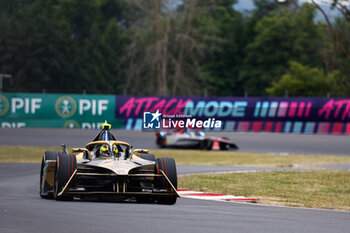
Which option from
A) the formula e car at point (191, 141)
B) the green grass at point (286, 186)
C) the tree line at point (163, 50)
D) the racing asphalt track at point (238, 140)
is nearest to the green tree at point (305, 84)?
the tree line at point (163, 50)

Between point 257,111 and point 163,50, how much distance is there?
1871 cm

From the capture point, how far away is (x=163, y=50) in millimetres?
47625

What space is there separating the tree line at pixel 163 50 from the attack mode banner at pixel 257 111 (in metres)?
13.9

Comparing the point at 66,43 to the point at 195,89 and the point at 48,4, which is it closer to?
the point at 48,4

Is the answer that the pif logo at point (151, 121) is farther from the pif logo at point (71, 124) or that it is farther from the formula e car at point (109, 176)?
the pif logo at point (71, 124)

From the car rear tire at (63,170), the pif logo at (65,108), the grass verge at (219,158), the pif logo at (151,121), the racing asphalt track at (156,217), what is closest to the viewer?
the racing asphalt track at (156,217)

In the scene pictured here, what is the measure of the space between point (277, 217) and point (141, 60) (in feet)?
129

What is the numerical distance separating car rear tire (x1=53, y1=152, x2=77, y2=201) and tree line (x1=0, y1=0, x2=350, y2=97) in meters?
34.4

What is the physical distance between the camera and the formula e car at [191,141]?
93.3 feet

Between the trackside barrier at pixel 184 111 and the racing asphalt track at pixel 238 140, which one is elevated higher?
the trackside barrier at pixel 184 111

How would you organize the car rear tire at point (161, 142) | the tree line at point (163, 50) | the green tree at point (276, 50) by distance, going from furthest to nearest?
the green tree at point (276, 50)
the tree line at point (163, 50)
the car rear tire at point (161, 142)

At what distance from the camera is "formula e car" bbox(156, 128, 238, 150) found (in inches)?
1120

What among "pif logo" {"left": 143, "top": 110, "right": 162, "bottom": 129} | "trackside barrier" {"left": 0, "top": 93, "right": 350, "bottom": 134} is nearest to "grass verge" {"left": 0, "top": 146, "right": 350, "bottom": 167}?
"trackside barrier" {"left": 0, "top": 93, "right": 350, "bottom": 134}

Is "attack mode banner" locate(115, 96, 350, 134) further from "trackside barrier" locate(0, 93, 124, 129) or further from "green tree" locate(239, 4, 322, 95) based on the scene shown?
"green tree" locate(239, 4, 322, 95)
